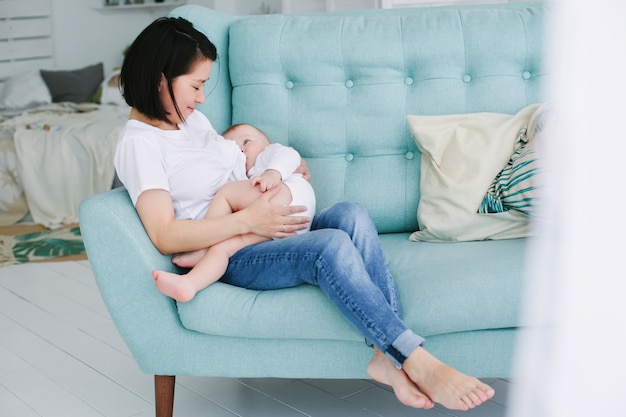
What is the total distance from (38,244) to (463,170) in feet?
8.32

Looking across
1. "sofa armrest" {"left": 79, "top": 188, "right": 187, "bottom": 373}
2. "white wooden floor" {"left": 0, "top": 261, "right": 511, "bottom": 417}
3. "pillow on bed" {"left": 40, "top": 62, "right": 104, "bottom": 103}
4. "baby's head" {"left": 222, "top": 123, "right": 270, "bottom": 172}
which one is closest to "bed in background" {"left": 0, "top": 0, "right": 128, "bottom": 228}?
"pillow on bed" {"left": 40, "top": 62, "right": 104, "bottom": 103}

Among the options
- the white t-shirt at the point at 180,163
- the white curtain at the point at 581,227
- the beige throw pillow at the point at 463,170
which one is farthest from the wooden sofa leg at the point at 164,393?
the white curtain at the point at 581,227

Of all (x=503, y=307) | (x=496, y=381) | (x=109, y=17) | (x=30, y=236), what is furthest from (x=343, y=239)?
(x=109, y=17)

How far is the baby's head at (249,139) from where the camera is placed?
2.02m

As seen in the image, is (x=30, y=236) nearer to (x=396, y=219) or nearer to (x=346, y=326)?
(x=396, y=219)

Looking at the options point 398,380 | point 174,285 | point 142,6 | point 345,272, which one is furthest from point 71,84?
point 398,380

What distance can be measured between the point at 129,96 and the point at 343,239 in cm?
64

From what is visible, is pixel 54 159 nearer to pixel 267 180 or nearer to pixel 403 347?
pixel 267 180

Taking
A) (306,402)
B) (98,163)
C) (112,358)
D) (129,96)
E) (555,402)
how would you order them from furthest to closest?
(98,163), (112,358), (306,402), (129,96), (555,402)

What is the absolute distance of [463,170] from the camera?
6.61ft

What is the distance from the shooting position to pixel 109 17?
6215mm

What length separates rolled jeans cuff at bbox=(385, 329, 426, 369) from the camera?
1472mm

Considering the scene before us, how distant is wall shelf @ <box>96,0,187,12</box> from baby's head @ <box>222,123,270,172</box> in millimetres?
4114

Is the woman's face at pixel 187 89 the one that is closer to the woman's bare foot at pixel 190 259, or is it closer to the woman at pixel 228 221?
the woman at pixel 228 221
